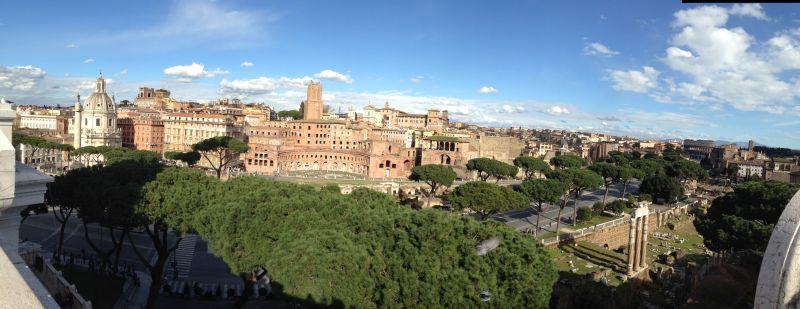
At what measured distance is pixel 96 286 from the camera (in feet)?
67.4

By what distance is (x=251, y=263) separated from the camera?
15086 millimetres

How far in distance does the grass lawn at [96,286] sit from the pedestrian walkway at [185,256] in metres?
3.56

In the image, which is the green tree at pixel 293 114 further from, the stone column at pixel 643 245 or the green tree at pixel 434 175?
the stone column at pixel 643 245

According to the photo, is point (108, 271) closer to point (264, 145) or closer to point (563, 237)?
point (563, 237)

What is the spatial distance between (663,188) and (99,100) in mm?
75254

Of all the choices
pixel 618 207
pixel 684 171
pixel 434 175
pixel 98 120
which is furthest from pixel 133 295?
pixel 684 171

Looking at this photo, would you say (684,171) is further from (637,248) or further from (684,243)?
(637,248)

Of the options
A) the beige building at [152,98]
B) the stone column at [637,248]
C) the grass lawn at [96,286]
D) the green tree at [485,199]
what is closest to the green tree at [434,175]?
the green tree at [485,199]

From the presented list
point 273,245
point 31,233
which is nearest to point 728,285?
point 273,245

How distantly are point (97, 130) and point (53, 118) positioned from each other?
99.8 feet

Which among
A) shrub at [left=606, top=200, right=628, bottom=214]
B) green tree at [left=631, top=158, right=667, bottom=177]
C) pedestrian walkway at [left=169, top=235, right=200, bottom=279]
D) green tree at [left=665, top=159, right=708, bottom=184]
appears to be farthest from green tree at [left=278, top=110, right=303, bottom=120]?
pedestrian walkway at [left=169, top=235, right=200, bottom=279]

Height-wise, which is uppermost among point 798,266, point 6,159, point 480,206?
point 6,159

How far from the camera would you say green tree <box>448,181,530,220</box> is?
106 feet

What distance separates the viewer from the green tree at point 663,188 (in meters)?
53.5
